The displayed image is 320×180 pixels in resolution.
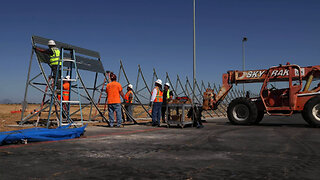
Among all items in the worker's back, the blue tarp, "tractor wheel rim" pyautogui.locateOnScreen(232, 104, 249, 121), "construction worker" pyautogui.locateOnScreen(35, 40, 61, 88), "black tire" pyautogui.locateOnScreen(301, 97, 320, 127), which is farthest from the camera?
"tractor wheel rim" pyautogui.locateOnScreen(232, 104, 249, 121)

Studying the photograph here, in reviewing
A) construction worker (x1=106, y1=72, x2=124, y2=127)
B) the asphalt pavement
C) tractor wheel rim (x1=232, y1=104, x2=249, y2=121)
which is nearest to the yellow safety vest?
construction worker (x1=106, y1=72, x2=124, y2=127)

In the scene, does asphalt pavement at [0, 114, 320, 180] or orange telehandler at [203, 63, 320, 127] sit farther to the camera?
orange telehandler at [203, 63, 320, 127]

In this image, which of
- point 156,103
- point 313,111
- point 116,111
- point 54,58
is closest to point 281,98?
point 313,111

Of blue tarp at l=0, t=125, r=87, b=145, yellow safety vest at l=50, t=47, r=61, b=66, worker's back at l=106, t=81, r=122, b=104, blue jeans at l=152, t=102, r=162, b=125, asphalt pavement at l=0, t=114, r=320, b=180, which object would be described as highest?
yellow safety vest at l=50, t=47, r=61, b=66

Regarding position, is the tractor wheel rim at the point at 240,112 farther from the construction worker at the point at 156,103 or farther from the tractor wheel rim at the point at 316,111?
the construction worker at the point at 156,103

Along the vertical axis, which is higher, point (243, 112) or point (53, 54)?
point (53, 54)

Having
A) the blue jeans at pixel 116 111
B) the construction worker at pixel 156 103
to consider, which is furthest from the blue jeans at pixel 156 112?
the blue jeans at pixel 116 111

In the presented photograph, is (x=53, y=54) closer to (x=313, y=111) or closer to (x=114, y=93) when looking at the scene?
(x=114, y=93)

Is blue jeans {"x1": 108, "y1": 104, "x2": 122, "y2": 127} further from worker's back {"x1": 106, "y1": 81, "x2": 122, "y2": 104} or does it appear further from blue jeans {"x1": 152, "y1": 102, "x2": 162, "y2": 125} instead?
blue jeans {"x1": 152, "y1": 102, "x2": 162, "y2": 125}

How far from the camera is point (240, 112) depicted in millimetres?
14148

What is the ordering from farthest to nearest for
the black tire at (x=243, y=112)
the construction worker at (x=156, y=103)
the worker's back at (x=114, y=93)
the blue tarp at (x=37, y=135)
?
the black tire at (x=243, y=112) → the construction worker at (x=156, y=103) → the worker's back at (x=114, y=93) → the blue tarp at (x=37, y=135)

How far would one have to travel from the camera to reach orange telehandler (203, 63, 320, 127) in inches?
484

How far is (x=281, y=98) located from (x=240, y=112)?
195 cm

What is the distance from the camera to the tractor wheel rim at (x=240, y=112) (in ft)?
45.8
